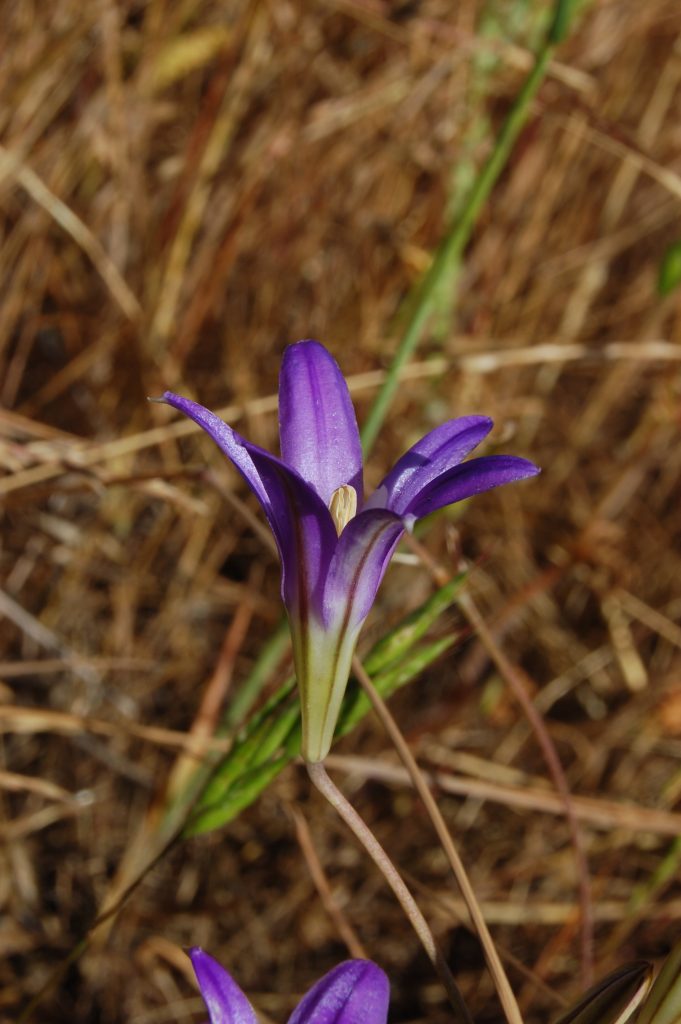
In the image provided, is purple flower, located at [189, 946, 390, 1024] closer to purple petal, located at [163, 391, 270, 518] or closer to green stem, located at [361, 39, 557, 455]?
purple petal, located at [163, 391, 270, 518]

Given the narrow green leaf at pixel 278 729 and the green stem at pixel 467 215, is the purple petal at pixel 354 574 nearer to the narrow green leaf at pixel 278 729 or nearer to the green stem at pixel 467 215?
the narrow green leaf at pixel 278 729

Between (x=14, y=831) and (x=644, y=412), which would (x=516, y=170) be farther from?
(x=14, y=831)

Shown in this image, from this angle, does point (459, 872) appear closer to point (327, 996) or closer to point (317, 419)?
point (327, 996)

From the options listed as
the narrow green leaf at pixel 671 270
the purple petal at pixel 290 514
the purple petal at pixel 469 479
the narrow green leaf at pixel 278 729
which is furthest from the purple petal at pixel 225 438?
the narrow green leaf at pixel 671 270

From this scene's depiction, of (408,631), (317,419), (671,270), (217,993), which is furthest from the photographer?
(671,270)

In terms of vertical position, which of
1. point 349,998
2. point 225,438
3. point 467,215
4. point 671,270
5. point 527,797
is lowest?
point 349,998

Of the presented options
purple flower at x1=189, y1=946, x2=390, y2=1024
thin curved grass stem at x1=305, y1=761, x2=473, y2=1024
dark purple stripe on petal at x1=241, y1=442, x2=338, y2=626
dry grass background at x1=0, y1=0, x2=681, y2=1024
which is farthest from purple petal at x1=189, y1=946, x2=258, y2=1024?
dry grass background at x1=0, y1=0, x2=681, y2=1024

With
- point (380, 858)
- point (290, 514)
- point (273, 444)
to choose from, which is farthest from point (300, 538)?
point (273, 444)
